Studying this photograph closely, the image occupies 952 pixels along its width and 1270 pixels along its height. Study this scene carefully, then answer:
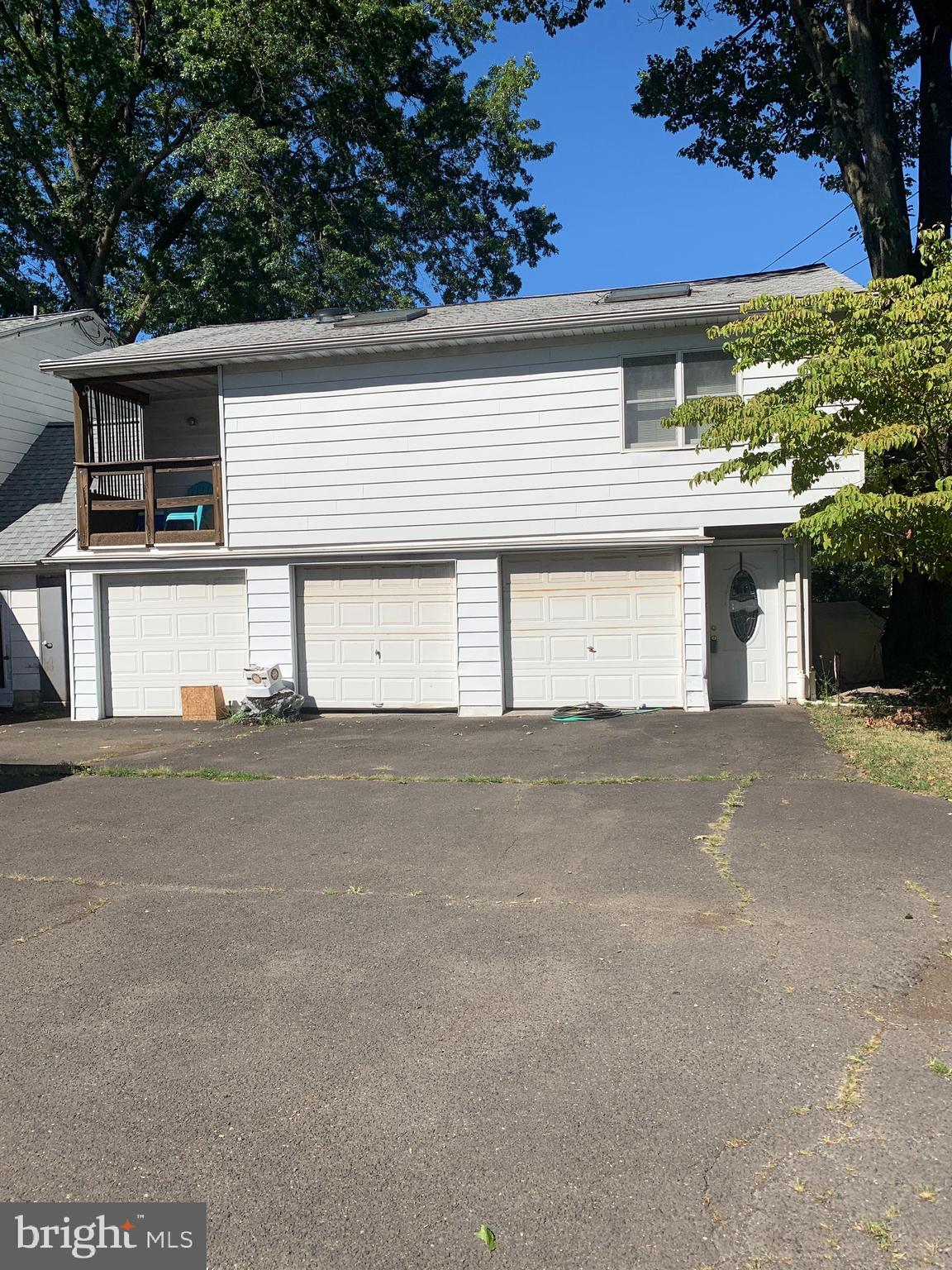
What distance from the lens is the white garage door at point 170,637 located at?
14219 mm

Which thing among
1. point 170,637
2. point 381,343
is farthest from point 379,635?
point 381,343

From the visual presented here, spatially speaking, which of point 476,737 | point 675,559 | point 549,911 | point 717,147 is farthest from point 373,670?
point 717,147

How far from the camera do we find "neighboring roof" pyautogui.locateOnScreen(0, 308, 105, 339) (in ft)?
58.1

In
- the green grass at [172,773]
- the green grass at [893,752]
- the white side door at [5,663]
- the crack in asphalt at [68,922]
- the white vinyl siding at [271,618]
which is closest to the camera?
the crack in asphalt at [68,922]

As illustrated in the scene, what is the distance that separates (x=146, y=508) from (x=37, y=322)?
710 cm

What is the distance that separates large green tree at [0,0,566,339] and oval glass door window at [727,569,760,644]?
45.8 ft

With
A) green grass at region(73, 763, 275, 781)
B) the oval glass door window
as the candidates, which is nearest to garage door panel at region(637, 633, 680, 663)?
the oval glass door window

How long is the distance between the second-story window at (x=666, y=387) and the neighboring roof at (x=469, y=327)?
1.84 feet

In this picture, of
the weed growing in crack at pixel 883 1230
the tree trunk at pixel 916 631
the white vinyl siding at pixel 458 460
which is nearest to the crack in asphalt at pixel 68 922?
the weed growing in crack at pixel 883 1230

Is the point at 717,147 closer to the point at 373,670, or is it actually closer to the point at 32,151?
the point at 373,670

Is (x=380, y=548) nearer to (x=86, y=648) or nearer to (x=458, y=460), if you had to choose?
(x=458, y=460)

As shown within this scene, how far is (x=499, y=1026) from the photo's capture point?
3885mm

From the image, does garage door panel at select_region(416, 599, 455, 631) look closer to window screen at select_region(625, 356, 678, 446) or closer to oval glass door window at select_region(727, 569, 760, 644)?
window screen at select_region(625, 356, 678, 446)

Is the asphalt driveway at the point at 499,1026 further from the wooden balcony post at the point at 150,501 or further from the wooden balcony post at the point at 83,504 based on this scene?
the wooden balcony post at the point at 83,504
